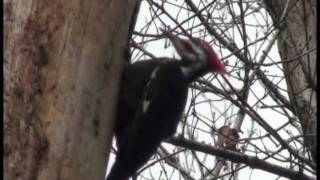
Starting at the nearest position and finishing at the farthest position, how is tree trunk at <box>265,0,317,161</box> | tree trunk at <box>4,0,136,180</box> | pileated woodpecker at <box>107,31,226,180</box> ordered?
tree trunk at <box>4,0,136,180</box>
pileated woodpecker at <box>107,31,226,180</box>
tree trunk at <box>265,0,317,161</box>

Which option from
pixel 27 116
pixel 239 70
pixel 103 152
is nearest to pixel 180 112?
pixel 103 152

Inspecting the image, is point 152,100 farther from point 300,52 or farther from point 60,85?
point 300,52

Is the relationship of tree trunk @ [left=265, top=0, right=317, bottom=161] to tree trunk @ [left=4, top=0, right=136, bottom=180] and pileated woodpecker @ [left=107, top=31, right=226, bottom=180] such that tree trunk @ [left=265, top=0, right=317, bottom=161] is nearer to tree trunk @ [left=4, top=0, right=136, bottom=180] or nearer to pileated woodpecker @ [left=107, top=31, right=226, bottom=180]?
pileated woodpecker @ [left=107, top=31, right=226, bottom=180]

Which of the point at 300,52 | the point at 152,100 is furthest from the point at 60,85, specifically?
the point at 300,52

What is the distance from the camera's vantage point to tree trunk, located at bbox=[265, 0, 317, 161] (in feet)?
13.9

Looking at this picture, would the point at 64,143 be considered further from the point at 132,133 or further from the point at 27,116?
the point at 132,133

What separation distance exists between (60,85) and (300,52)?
2443 millimetres

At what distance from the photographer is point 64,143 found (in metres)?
2.34

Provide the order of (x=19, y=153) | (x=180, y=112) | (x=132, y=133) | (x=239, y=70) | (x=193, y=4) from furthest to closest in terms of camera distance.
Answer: (x=193, y=4), (x=239, y=70), (x=180, y=112), (x=132, y=133), (x=19, y=153)

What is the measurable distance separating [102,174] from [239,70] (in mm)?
2485

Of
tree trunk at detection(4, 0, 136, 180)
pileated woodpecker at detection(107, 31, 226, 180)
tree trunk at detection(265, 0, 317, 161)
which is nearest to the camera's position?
tree trunk at detection(4, 0, 136, 180)

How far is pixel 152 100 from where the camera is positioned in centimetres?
283

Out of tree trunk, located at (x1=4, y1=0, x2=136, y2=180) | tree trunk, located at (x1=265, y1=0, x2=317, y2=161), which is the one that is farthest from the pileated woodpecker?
tree trunk, located at (x1=265, y1=0, x2=317, y2=161)

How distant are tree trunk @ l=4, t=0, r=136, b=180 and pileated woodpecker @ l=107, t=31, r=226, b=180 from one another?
8.3 inches
